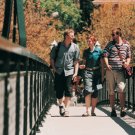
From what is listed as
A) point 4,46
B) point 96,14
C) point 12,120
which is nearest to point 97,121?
point 12,120

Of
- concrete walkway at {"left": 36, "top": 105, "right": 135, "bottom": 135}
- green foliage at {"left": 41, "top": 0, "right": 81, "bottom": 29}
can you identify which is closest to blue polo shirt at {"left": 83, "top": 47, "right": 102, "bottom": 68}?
concrete walkway at {"left": 36, "top": 105, "right": 135, "bottom": 135}

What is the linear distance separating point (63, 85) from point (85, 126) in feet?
8.78

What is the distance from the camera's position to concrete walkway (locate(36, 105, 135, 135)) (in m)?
12.3

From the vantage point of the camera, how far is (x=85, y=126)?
13555 mm

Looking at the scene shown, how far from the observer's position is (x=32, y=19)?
47531mm

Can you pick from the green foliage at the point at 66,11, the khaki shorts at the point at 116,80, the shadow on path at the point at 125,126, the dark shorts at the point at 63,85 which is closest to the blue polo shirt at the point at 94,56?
the khaki shorts at the point at 116,80

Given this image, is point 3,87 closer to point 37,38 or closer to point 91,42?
point 91,42

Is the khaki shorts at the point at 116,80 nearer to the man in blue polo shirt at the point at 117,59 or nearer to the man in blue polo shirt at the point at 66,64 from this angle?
the man in blue polo shirt at the point at 117,59

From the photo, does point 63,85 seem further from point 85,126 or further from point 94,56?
point 85,126

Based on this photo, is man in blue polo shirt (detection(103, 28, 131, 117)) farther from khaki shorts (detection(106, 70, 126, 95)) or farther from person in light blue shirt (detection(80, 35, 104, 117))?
person in light blue shirt (detection(80, 35, 104, 117))

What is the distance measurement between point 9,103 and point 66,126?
7694mm

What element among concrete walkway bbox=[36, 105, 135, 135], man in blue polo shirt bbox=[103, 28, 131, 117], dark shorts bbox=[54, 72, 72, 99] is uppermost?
man in blue polo shirt bbox=[103, 28, 131, 117]

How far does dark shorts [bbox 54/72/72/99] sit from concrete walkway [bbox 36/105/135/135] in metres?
0.58

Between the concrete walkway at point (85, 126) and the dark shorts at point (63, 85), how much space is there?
58 centimetres
